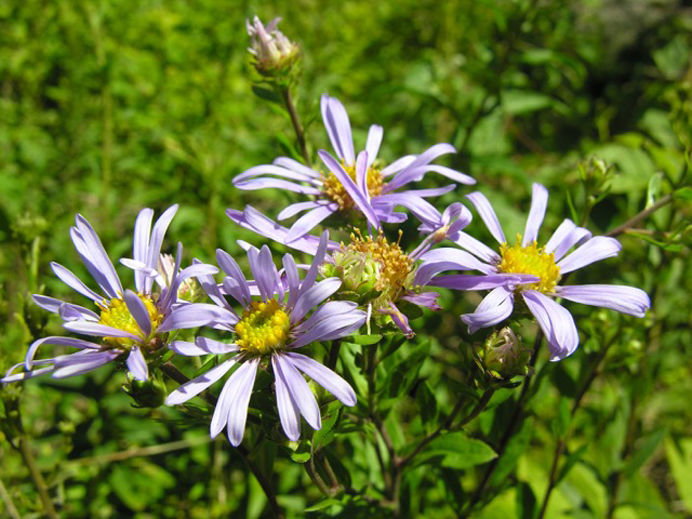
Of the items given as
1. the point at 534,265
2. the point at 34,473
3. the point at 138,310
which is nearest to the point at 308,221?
the point at 138,310

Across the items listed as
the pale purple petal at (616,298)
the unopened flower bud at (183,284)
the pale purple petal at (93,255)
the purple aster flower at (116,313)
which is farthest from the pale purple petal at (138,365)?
the pale purple petal at (616,298)

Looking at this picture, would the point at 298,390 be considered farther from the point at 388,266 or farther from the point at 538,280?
the point at 538,280

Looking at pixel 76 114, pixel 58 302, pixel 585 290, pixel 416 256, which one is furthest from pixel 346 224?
pixel 76 114

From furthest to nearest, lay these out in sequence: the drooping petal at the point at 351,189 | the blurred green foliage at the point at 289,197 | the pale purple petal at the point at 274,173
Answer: the blurred green foliage at the point at 289,197 → the pale purple petal at the point at 274,173 → the drooping petal at the point at 351,189

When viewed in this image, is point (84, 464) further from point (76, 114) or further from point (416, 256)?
point (76, 114)

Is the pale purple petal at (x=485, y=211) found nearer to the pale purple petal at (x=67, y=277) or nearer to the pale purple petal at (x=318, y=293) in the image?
the pale purple petal at (x=318, y=293)

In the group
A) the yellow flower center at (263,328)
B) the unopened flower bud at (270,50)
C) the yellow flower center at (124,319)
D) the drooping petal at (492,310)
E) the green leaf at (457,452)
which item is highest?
the unopened flower bud at (270,50)

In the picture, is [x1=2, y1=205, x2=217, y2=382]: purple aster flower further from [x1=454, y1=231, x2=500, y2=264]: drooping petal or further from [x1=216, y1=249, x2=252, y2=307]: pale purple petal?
[x1=454, y1=231, x2=500, y2=264]: drooping petal
